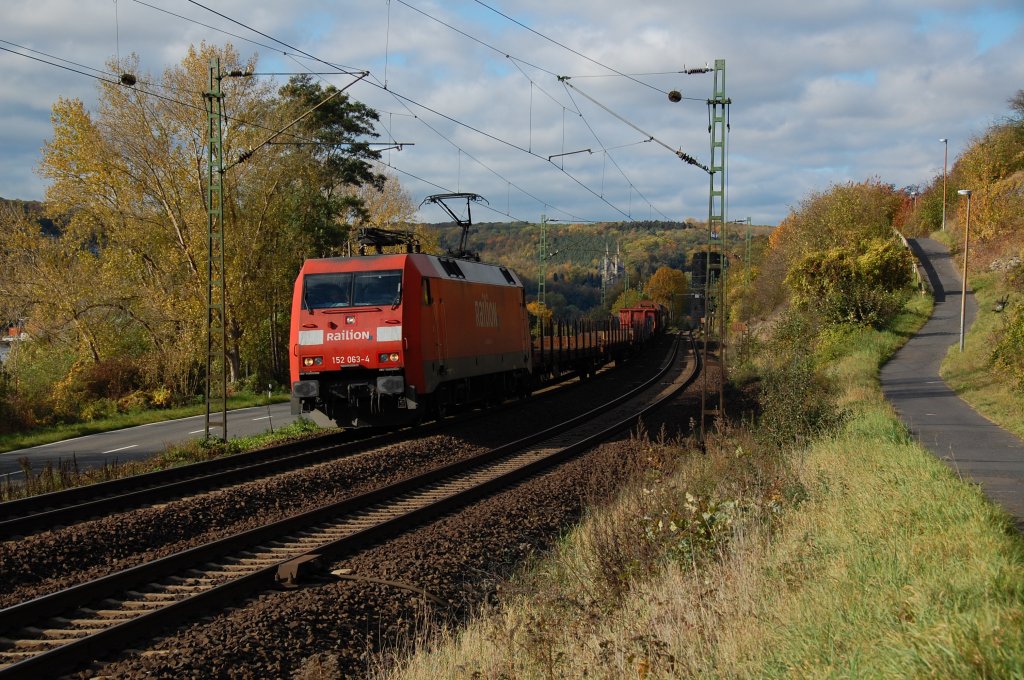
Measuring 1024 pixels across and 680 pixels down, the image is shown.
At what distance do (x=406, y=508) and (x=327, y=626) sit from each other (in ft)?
14.8

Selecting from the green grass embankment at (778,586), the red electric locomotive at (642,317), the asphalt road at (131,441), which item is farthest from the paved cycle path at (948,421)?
the red electric locomotive at (642,317)

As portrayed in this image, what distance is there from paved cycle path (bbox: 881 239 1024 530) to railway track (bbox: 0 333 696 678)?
6236 millimetres

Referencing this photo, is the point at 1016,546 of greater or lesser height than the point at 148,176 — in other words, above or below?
below

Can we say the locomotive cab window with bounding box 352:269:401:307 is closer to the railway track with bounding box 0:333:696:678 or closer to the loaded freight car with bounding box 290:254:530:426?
the loaded freight car with bounding box 290:254:530:426

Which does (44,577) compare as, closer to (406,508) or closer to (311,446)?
(406,508)

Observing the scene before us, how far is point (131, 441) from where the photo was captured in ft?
70.0

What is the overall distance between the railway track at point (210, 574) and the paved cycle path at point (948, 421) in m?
6.24

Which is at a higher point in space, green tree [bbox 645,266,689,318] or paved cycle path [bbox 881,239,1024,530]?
green tree [bbox 645,266,689,318]

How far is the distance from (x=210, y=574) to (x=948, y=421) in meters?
15.1

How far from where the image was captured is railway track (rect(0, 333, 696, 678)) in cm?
652

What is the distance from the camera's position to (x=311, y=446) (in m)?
16.9

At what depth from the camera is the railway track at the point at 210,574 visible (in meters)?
6.52

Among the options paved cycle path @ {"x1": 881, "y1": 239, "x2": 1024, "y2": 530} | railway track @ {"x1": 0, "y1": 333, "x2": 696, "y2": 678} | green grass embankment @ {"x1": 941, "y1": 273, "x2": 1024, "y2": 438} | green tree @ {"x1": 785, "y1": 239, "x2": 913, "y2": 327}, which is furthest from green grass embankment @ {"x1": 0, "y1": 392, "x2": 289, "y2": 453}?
green tree @ {"x1": 785, "y1": 239, "x2": 913, "y2": 327}

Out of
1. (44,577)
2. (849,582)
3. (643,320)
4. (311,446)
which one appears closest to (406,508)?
(44,577)
